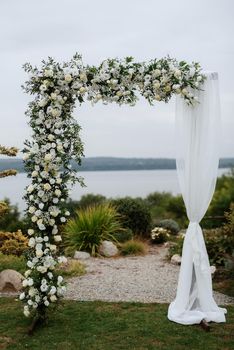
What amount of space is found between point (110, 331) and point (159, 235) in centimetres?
698

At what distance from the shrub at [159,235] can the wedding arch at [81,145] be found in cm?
627

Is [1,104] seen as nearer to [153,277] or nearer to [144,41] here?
[144,41]

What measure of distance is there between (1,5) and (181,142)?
154 inches

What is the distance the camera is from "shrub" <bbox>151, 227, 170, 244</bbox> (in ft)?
42.1

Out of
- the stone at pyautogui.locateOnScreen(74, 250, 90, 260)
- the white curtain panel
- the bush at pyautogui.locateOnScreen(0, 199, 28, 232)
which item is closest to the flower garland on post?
the white curtain panel

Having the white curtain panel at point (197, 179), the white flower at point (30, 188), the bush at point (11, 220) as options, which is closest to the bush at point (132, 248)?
the bush at point (11, 220)

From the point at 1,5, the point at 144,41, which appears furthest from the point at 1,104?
the point at 144,41

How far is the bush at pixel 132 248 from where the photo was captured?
11.5 metres

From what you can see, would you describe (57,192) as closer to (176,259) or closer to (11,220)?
(176,259)

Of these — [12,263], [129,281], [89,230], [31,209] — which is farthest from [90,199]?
[31,209]

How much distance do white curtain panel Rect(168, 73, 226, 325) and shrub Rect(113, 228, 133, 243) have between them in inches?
219

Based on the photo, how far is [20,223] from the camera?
1295 centimetres

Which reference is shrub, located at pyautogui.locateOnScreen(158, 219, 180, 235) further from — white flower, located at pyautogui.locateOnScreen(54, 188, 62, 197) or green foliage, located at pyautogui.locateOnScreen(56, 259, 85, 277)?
white flower, located at pyautogui.locateOnScreen(54, 188, 62, 197)

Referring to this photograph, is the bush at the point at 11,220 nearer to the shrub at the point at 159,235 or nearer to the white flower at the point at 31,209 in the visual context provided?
the shrub at the point at 159,235
